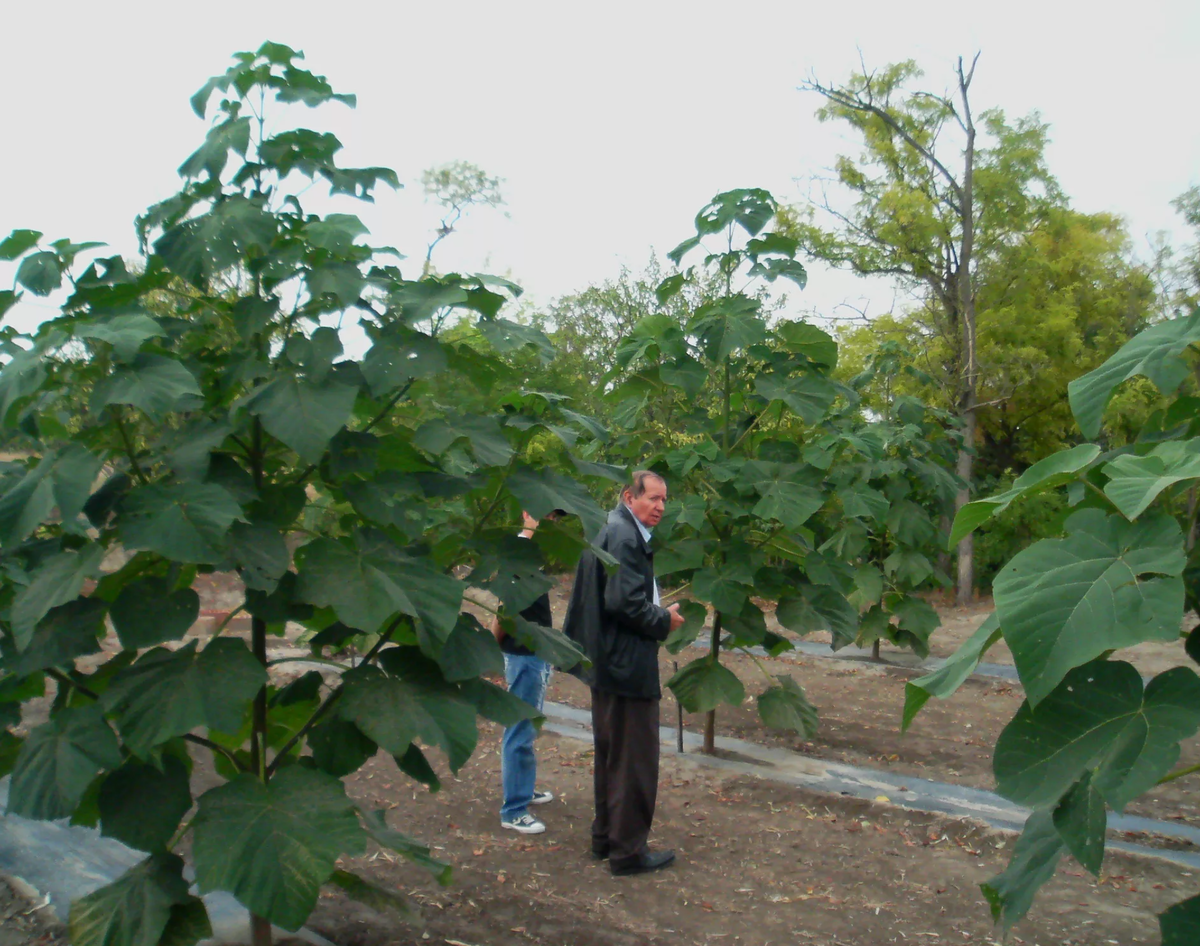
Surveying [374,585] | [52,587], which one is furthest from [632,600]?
[52,587]

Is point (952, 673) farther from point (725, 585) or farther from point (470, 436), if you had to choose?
point (725, 585)

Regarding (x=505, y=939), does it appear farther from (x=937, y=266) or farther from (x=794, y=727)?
(x=937, y=266)

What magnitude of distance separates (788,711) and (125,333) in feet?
16.8

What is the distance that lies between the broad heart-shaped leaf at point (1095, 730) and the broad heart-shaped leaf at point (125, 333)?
188 cm

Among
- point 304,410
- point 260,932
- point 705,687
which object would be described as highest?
point 304,410

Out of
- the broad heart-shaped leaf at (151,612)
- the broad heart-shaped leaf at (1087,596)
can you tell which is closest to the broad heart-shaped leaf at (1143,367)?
the broad heart-shaped leaf at (1087,596)

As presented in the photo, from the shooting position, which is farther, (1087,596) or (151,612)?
(151,612)

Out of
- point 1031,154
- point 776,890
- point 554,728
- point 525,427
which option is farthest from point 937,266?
point 525,427

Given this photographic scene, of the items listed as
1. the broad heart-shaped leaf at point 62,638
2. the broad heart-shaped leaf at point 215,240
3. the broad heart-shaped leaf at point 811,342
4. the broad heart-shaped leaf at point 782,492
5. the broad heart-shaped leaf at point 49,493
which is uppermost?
the broad heart-shaped leaf at point 811,342

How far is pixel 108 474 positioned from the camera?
289 centimetres

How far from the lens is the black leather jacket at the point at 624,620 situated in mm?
4797

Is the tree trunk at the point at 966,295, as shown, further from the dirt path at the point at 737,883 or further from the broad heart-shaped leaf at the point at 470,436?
the broad heart-shaped leaf at the point at 470,436

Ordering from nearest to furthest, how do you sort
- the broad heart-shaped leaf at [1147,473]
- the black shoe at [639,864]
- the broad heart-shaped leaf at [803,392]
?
the broad heart-shaped leaf at [1147,473], the black shoe at [639,864], the broad heart-shaped leaf at [803,392]

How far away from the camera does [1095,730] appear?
1708mm
